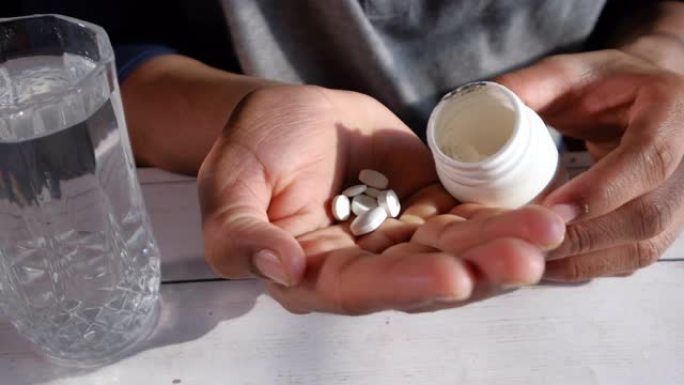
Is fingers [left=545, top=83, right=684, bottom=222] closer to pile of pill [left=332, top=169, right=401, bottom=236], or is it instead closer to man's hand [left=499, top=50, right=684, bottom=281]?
man's hand [left=499, top=50, right=684, bottom=281]

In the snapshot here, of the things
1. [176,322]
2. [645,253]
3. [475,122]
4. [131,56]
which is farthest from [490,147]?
[131,56]

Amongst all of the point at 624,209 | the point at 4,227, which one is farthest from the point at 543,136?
the point at 4,227

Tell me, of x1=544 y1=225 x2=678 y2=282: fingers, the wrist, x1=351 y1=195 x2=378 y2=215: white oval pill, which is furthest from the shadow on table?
the wrist

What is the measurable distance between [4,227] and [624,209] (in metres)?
0.38

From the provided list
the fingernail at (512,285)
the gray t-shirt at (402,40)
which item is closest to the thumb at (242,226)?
the fingernail at (512,285)

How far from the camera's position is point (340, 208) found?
500 millimetres

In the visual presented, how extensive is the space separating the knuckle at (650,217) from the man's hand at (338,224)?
101 mm

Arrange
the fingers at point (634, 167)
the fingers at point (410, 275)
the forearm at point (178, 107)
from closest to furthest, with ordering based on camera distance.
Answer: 1. the fingers at point (410, 275)
2. the fingers at point (634, 167)
3. the forearm at point (178, 107)

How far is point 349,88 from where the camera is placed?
2.38ft

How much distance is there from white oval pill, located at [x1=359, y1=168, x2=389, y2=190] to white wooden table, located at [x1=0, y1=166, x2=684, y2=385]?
91 mm

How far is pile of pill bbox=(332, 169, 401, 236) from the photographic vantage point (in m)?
0.47

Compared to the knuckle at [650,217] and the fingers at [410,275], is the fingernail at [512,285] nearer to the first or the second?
the fingers at [410,275]

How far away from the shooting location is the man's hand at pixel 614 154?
0.46m

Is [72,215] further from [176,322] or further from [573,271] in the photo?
[573,271]
